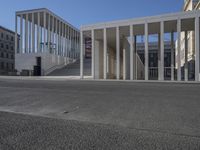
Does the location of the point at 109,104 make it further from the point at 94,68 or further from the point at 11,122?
the point at 94,68

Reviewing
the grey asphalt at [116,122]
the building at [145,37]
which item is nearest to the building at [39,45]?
the building at [145,37]

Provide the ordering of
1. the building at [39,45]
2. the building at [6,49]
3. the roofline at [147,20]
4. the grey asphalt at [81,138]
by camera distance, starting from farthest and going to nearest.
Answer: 1. the building at [6,49]
2. the building at [39,45]
3. the roofline at [147,20]
4. the grey asphalt at [81,138]

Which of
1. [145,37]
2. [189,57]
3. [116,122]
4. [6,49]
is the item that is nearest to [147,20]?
[145,37]

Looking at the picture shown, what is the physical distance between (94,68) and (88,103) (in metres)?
21.0

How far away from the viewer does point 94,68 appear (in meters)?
29.2

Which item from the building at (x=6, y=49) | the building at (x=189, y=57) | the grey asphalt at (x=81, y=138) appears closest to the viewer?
the grey asphalt at (x=81, y=138)

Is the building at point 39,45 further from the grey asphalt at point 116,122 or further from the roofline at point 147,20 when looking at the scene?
the grey asphalt at point 116,122

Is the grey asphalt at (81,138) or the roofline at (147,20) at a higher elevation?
the roofline at (147,20)

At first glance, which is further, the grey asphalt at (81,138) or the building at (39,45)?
the building at (39,45)

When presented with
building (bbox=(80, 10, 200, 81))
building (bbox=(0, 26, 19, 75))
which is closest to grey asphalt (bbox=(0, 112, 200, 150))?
building (bbox=(80, 10, 200, 81))

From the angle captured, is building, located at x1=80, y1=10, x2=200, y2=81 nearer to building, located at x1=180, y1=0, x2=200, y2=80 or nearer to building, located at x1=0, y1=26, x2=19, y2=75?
building, located at x1=180, y1=0, x2=200, y2=80

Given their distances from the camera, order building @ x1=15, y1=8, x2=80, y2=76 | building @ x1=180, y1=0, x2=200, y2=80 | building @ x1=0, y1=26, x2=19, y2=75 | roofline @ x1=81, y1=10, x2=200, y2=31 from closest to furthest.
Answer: roofline @ x1=81, y1=10, x2=200, y2=31, building @ x1=180, y1=0, x2=200, y2=80, building @ x1=15, y1=8, x2=80, y2=76, building @ x1=0, y1=26, x2=19, y2=75

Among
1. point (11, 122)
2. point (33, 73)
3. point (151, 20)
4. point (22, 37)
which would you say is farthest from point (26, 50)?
point (11, 122)

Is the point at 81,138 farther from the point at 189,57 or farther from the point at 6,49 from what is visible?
the point at 6,49
